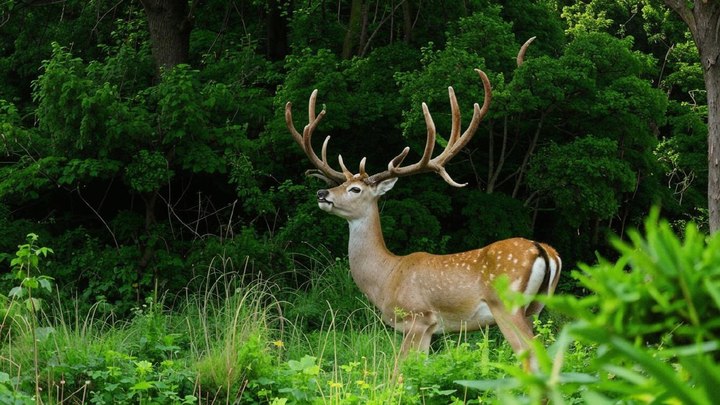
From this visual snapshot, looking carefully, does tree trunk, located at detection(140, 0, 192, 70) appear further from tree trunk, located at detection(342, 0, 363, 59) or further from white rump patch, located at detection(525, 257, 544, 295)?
white rump patch, located at detection(525, 257, 544, 295)

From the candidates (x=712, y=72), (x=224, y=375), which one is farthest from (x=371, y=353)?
(x=712, y=72)

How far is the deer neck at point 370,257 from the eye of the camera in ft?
26.6

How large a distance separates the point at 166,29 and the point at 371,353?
5.18 meters

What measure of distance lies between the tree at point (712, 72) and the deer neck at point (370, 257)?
2.84 meters

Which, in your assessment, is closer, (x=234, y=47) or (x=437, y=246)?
(x=437, y=246)

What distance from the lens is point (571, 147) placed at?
11.1m

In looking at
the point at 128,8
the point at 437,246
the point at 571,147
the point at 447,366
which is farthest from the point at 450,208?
the point at 447,366

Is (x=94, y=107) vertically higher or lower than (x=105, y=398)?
higher

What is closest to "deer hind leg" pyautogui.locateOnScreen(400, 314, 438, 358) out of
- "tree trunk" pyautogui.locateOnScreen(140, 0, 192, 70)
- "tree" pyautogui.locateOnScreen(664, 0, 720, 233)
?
"tree" pyautogui.locateOnScreen(664, 0, 720, 233)

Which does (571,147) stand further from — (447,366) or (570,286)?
(447,366)

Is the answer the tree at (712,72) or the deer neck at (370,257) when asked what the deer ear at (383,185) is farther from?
the tree at (712,72)

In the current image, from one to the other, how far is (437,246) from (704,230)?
499 cm

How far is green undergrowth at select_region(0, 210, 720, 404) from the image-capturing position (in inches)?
45.3

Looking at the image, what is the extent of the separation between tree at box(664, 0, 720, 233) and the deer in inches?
75.6
